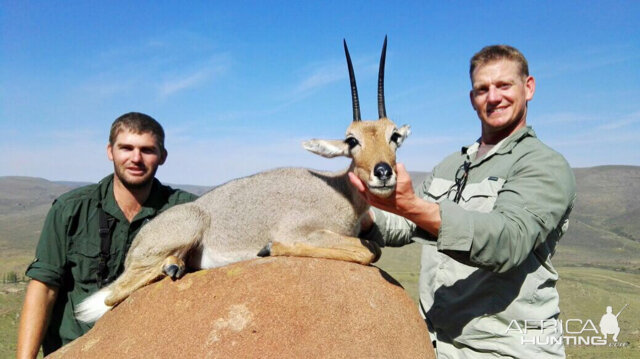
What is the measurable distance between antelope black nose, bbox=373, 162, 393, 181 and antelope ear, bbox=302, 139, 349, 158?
147cm

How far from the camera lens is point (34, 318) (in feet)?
23.9

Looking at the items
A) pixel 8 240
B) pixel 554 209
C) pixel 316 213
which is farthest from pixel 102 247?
pixel 8 240

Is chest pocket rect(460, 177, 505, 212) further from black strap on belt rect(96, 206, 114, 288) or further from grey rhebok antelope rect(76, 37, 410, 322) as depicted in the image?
black strap on belt rect(96, 206, 114, 288)

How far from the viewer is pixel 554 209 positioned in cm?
522

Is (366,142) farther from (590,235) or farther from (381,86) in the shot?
(590,235)

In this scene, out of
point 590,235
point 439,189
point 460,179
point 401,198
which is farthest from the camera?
point 590,235

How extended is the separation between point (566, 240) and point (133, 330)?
143 metres

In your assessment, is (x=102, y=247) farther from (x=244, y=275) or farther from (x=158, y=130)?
(x=244, y=275)

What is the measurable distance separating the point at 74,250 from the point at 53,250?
292mm

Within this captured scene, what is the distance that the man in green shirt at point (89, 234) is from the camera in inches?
294

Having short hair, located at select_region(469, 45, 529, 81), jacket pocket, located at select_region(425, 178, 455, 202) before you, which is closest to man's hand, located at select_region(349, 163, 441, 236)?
jacket pocket, located at select_region(425, 178, 455, 202)

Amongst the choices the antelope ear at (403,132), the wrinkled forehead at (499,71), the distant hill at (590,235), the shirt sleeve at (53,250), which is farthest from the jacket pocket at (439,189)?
the distant hill at (590,235)

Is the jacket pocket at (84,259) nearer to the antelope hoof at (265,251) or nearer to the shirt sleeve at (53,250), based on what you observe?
the shirt sleeve at (53,250)

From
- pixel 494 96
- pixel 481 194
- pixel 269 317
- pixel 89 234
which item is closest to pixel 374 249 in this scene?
pixel 481 194
